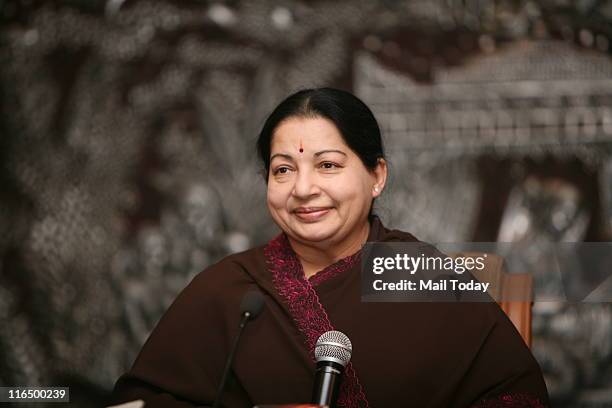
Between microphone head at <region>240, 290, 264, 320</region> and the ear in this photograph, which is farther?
the ear

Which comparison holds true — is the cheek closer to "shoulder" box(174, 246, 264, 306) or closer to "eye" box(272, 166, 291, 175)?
"eye" box(272, 166, 291, 175)

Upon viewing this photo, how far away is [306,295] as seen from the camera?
7.18ft

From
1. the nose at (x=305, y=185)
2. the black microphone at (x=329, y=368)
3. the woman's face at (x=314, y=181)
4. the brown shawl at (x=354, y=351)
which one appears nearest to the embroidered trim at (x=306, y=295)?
the brown shawl at (x=354, y=351)

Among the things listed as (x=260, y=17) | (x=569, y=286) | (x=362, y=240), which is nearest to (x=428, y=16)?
(x=260, y=17)

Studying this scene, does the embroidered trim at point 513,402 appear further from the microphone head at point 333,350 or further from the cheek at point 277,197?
the cheek at point 277,197

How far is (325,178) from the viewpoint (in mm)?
2119

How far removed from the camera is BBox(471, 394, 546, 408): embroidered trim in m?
1.96

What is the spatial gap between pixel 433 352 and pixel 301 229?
478mm

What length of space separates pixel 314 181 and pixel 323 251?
256 millimetres

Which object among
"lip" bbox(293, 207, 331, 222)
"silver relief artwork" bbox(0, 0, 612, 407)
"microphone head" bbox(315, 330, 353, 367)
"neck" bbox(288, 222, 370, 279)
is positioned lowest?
"microphone head" bbox(315, 330, 353, 367)

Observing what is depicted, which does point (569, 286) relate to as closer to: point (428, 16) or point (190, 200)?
point (428, 16)

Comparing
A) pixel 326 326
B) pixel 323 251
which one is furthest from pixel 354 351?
pixel 323 251

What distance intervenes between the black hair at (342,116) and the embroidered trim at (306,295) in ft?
0.98

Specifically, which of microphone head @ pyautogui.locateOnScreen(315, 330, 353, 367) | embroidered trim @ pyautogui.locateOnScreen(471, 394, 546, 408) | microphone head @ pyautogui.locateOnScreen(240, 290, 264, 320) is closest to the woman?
embroidered trim @ pyautogui.locateOnScreen(471, 394, 546, 408)
